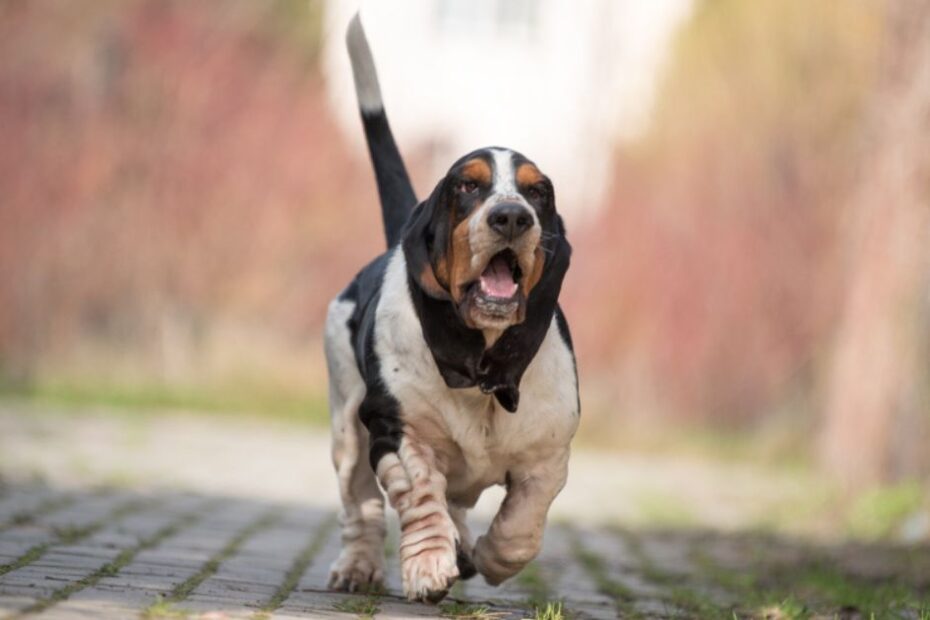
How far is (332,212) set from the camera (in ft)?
52.6

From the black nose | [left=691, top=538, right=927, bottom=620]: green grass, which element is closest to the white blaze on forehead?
the black nose

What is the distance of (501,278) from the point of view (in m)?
4.45

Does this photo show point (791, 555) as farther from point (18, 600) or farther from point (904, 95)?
point (18, 600)

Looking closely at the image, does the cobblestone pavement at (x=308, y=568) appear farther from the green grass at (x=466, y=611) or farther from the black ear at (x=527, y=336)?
the black ear at (x=527, y=336)

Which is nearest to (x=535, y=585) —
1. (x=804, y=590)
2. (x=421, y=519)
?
(x=804, y=590)

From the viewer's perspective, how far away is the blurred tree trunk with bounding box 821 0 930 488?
9.67 metres

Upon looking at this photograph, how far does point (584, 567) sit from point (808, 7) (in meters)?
10.2

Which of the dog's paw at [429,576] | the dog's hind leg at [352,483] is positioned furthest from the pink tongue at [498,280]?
the dog's hind leg at [352,483]

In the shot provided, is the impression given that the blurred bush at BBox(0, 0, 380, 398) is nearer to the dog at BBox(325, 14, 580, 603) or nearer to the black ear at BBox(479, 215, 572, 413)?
the dog at BBox(325, 14, 580, 603)

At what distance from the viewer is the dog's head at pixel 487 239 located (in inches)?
171

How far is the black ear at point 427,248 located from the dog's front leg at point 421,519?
0.51m

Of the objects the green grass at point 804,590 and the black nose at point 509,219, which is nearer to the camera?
the black nose at point 509,219

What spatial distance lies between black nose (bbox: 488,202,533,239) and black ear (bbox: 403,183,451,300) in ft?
0.73

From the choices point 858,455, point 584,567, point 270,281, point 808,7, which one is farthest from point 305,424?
point 584,567
